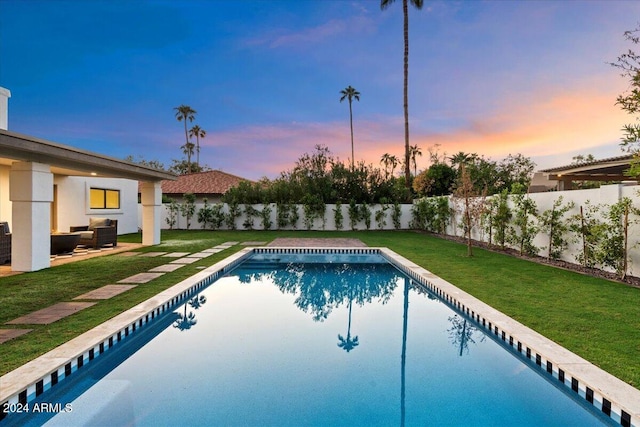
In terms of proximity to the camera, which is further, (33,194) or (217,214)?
(217,214)

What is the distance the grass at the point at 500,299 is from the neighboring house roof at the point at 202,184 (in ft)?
63.8

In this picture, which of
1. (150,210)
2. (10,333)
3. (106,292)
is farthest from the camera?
(150,210)

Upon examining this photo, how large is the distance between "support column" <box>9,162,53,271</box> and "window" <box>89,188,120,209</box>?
341 inches

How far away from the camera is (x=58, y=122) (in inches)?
856

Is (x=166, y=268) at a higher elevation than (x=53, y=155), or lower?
lower

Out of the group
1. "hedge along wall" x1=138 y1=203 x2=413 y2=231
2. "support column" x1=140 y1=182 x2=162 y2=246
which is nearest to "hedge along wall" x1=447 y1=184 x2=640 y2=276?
"hedge along wall" x1=138 y1=203 x2=413 y2=231

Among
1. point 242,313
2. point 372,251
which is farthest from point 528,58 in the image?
point 242,313

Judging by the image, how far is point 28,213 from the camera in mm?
8352

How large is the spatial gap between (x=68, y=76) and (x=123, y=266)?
13.0m

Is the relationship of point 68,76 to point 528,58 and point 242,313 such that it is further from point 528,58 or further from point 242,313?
point 528,58

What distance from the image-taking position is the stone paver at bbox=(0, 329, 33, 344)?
4.10 metres

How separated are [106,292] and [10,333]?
6.97 ft

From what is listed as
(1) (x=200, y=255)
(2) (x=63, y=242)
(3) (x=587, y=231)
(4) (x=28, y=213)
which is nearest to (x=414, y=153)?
(3) (x=587, y=231)

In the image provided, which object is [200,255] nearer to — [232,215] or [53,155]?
[53,155]
